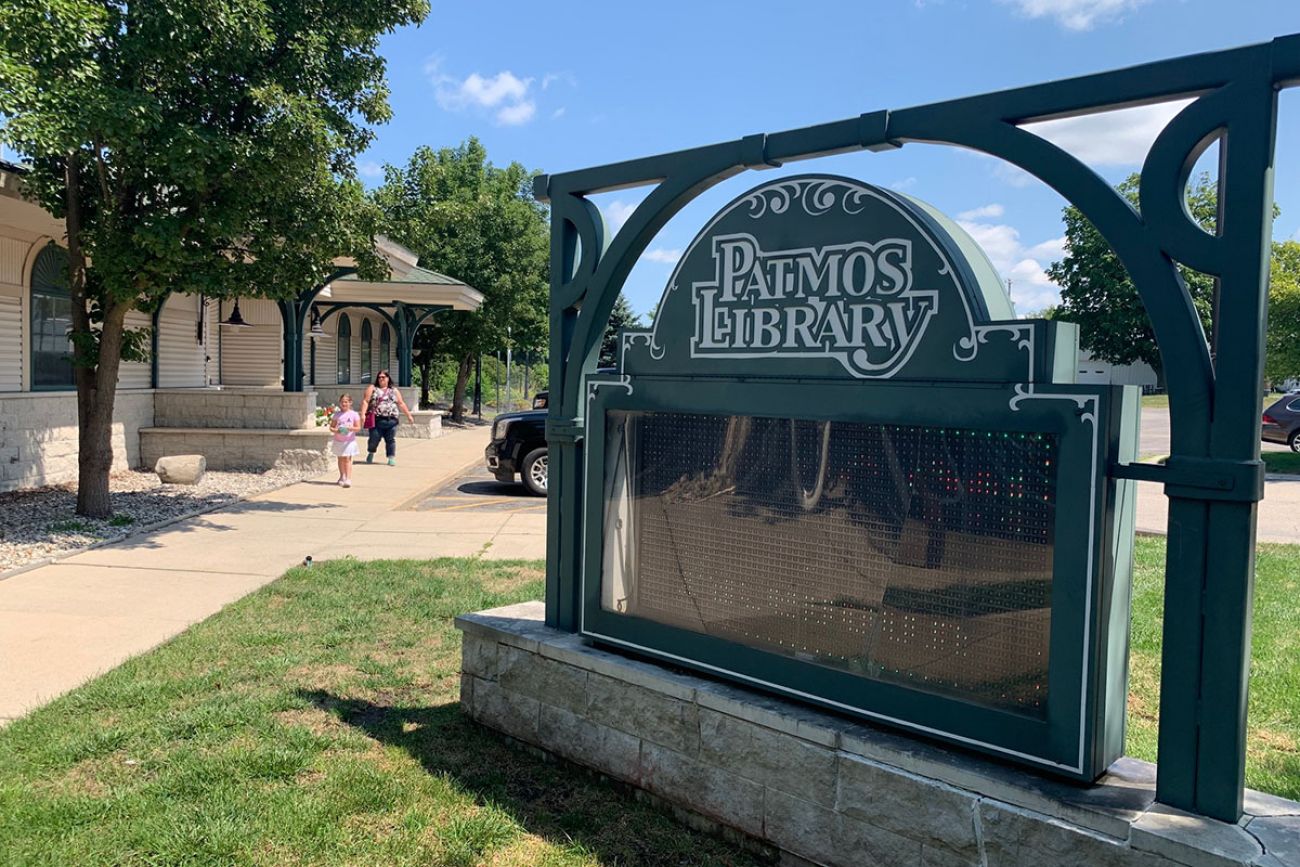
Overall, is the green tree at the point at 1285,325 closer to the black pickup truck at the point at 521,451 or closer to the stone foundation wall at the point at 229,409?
the black pickup truck at the point at 521,451

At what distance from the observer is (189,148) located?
28.0 ft

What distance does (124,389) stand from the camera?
14219 millimetres

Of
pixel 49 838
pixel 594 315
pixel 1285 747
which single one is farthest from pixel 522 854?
pixel 1285 747

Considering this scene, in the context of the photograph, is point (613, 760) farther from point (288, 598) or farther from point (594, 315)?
point (288, 598)

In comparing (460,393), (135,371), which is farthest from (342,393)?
(135,371)

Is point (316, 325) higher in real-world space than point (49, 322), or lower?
higher

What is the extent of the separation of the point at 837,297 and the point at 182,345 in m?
15.4

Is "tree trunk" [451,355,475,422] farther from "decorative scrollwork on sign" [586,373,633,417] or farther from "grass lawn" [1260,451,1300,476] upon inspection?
"decorative scrollwork on sign" [586,373,633,417]

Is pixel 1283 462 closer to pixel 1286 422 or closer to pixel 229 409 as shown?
pixel 1286 422

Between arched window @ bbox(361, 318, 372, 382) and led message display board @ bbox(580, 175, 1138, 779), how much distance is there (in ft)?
84.1

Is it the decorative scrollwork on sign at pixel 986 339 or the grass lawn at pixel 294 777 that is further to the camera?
the grass lawn at pixel 294 777

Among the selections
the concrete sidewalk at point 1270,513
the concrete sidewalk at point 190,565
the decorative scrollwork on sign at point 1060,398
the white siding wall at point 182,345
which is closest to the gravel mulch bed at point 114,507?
the concrete sidewalk at point 190,565

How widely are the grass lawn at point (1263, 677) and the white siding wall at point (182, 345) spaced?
1401cm

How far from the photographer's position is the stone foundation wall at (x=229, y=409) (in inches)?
602
